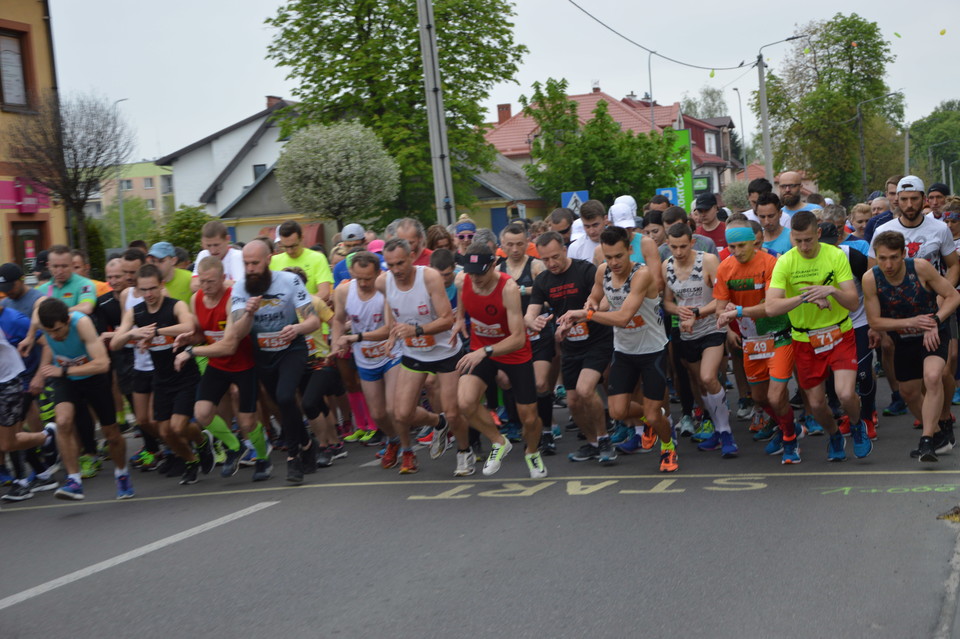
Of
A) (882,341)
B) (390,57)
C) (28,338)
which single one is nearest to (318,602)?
(28,338)

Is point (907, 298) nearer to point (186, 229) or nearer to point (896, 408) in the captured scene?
point (896, 408)

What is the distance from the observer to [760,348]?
9.50 meters

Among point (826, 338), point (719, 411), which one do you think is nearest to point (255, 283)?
point (719, 411)

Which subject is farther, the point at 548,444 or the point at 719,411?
the point at 548,444

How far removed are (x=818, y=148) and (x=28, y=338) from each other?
65.2 metres

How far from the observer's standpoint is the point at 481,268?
8.84m

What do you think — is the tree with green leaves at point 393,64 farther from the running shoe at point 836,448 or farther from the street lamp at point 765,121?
the running shoe at point 836,448

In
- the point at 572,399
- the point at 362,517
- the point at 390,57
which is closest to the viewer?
the point at 362,517

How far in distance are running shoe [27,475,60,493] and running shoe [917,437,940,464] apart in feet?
25.0

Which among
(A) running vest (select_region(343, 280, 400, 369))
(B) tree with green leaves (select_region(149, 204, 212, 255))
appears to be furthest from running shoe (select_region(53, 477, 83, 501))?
(B) tree with green leaves (select_region(149, 204, 212, 255))

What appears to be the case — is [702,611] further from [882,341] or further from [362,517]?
[882,341]

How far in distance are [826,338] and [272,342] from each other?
14.5ft

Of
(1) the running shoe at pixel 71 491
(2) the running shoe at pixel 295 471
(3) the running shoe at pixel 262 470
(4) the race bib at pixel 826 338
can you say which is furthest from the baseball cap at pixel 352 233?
(4) the race bib at pixel 826 338

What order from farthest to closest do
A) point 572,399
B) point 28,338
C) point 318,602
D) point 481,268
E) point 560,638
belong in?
point 28,338 < point 572,399 < point 481,268 < point 318,602 < point 560,638
